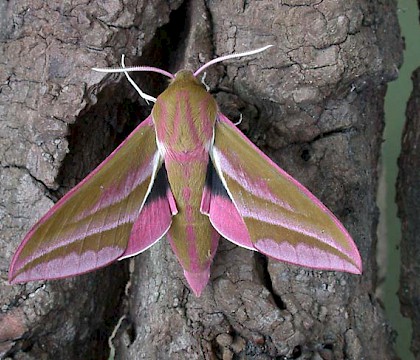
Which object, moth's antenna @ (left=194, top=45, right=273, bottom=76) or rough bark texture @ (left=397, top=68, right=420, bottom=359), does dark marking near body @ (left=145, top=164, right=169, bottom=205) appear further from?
rough bark texture @ (left=397, top=68, right=420, bottom=359)

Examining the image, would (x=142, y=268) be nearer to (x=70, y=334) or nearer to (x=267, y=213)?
(x=70, y=334)

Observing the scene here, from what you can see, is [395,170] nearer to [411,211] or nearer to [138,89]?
[411,211]

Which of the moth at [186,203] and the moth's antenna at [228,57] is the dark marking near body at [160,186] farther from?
the moth's antenna at [228,57]

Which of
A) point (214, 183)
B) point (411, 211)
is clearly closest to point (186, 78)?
point (214, 183)

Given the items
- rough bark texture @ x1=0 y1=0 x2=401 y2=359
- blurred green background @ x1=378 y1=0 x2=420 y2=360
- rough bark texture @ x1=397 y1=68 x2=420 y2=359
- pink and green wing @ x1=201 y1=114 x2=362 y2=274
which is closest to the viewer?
pink and green wing @ x1=201 y1=114 x2=362 y2=274

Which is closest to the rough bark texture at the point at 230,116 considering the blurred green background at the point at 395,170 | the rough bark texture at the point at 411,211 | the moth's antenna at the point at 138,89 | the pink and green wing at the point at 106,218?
the moth's antenna at the point at 138,89

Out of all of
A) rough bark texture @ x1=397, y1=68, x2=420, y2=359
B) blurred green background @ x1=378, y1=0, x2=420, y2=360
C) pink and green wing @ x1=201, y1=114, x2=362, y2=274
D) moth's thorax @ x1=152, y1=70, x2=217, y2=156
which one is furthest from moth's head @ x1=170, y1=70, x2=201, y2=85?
blurred green background @ x1=378, y1=0, x2=420, y2=360
